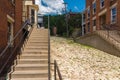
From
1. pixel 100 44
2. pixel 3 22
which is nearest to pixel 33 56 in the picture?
pixel 3 22

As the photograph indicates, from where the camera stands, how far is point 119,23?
26062mm

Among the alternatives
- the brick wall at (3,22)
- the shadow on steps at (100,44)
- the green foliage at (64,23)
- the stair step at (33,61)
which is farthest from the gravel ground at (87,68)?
the green foliage at (64,23)

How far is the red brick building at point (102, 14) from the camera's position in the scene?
27.3m

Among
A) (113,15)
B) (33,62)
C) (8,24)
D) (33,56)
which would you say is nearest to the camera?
(33,62)

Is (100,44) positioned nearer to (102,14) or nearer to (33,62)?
(102,14)

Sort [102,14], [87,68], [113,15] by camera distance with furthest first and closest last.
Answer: [102,14] < [113,15] < [87,68]

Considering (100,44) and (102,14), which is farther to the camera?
(102,14)

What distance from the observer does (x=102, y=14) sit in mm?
32844

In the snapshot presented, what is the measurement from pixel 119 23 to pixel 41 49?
13.5 metres

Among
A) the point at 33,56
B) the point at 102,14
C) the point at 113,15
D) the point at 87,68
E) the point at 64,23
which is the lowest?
the point at 87,68

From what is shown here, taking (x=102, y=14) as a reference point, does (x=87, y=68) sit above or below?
below

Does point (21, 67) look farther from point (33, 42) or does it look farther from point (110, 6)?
point (110, 6)

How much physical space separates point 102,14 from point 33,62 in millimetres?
21733

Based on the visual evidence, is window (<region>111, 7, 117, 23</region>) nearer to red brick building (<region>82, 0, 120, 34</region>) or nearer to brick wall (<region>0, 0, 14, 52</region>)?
red brick building (<region>82, 0, 120, 34</region>)
